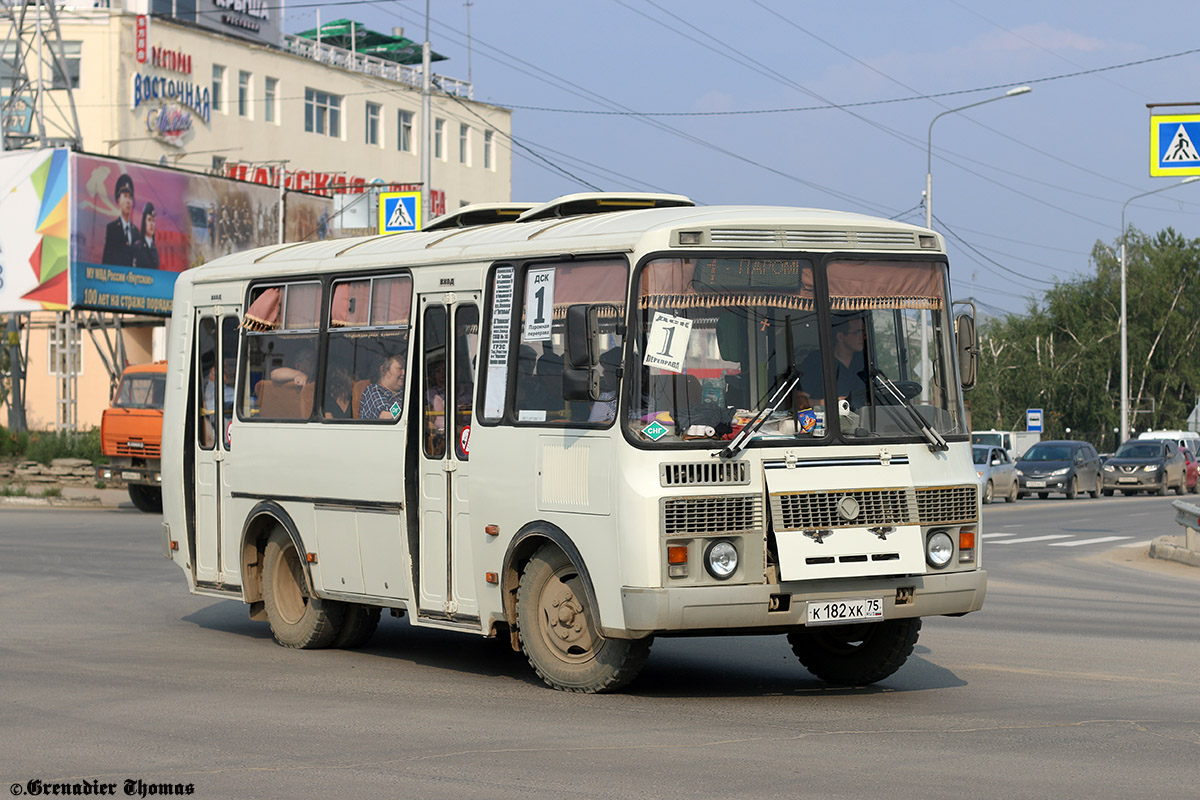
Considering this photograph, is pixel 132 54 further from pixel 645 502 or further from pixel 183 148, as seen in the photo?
pixel 645 502

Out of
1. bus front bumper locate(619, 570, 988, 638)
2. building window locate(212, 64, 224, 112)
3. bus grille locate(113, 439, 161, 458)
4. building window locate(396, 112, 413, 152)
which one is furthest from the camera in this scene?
building window locate(396, 112, 413, 152)

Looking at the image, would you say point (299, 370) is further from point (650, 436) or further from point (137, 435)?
point (137, 435)

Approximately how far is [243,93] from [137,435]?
37.2 metres

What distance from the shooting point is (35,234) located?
42.4 metres

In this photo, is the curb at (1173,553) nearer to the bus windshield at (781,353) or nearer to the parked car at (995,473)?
the bus windshield at (781,353)

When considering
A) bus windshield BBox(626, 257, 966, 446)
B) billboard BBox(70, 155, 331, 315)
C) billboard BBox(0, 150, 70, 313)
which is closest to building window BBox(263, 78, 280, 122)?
billboard BBox(70, 155, 331, 315)

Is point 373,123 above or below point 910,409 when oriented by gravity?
above

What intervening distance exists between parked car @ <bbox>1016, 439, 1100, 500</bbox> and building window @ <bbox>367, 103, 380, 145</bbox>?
36212 mm

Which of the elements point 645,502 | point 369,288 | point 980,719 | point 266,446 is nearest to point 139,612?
point 266,446

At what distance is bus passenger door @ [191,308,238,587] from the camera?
13039 mm

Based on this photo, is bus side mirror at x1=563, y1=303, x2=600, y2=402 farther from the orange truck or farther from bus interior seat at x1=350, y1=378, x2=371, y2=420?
the orange truck

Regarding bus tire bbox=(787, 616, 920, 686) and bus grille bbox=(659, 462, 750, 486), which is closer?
bus grille bbox=(659, 462, 750, 486)

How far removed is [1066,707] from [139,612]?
8595 mm

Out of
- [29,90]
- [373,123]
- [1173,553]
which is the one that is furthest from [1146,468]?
[373,123]
